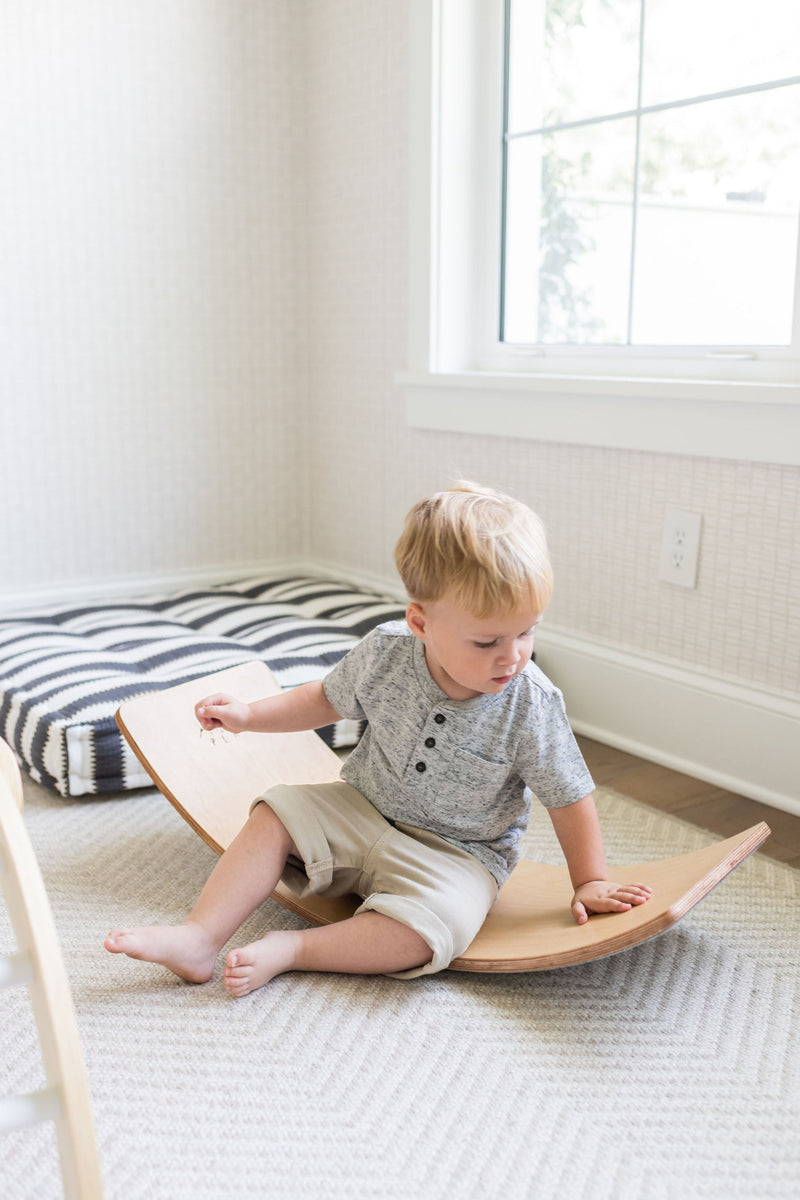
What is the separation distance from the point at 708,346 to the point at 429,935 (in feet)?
3.75

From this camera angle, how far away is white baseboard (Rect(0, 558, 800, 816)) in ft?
5.47

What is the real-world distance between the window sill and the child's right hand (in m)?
0.87

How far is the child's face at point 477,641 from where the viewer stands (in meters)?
1.11

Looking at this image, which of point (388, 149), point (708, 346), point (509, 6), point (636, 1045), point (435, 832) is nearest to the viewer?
point (636, 1045)

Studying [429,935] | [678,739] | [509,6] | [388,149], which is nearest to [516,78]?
[509,6]

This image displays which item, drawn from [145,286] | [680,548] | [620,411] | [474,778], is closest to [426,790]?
[474,778]

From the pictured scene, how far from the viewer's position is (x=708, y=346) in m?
1.83

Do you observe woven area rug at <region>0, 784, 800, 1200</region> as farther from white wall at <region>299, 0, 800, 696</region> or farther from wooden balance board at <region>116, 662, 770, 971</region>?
white wall at <region>299, 0, 800, 696</region>

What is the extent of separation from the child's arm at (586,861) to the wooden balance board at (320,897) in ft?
0.06

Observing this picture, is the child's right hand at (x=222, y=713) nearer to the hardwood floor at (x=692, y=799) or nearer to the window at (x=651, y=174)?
the hardwood floor at (x=692, y=799)

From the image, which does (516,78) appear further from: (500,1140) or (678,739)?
(500,1140)

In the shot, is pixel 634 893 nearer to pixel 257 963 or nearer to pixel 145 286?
pixel 257 963

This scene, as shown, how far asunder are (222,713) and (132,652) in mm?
776

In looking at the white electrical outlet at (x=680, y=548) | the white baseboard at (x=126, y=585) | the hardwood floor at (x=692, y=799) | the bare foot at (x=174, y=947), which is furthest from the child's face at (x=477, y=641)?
the white baseboard at (x=126, y=585)
